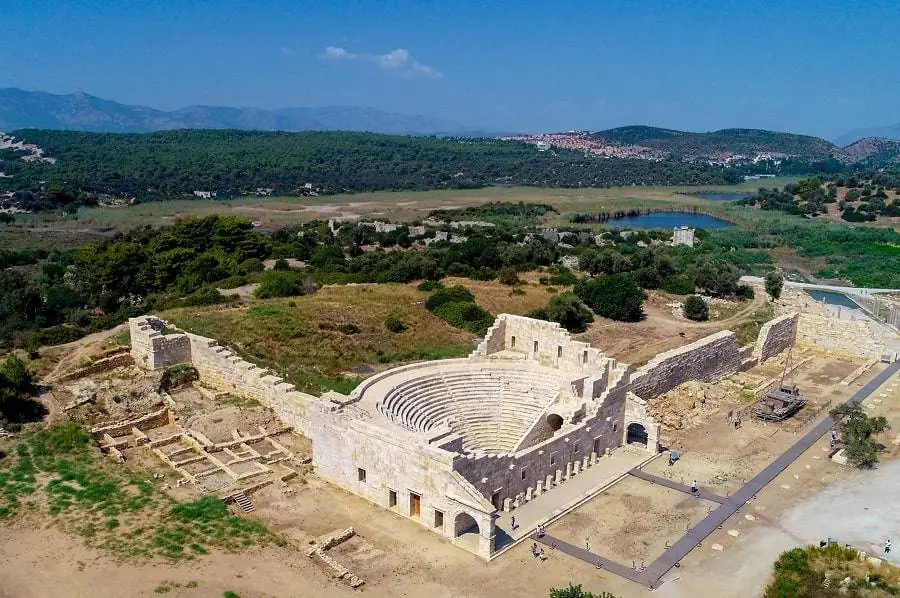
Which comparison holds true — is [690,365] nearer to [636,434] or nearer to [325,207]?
[636,434]

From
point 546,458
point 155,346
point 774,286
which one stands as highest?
point 155,346

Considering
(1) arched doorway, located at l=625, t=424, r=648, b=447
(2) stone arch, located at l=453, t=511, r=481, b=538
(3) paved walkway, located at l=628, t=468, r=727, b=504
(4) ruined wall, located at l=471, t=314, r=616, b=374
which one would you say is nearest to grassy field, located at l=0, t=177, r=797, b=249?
(4) ruined wall, located at l=471, t=314, r=616, b=374

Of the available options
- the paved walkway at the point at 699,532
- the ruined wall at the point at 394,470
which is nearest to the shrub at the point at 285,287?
the ruined wall at the point at 394,470

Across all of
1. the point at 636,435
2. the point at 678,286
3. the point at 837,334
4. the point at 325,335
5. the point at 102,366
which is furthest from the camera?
the point at 678,286

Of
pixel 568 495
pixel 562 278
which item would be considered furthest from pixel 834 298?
pixel 568 495

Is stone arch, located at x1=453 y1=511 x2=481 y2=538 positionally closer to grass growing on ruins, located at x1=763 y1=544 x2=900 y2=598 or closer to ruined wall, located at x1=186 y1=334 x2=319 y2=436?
grass growing on ruins, located at x1=763 y1=544 x2=900 y2=598

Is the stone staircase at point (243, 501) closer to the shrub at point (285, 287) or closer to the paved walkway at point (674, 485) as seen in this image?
the paved walkway at point (674, 485)

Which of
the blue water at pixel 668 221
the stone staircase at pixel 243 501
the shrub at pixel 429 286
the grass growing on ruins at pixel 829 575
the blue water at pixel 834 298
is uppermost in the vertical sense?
the shrub at pixel 429 286

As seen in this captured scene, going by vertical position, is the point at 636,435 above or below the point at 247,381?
below
